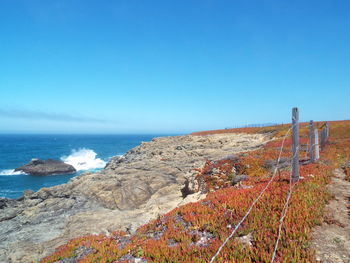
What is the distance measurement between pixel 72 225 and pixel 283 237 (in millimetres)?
13928

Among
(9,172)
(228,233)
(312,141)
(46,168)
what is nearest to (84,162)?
(46,168)

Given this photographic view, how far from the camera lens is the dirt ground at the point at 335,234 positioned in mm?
5247

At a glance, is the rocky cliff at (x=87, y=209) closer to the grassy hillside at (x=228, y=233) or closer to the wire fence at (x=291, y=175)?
the grassy hillside at (x=228, y=233)

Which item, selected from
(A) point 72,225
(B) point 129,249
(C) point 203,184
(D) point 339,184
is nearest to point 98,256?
(B) point 129,249

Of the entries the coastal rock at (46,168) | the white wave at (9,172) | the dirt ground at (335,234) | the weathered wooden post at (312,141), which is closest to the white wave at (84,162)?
the coastal rock at (46,168)

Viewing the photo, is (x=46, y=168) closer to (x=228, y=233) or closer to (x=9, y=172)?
(x=9, y=172)

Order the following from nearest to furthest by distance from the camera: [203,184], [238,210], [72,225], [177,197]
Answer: [238,210], [72,225], [203,184], [177,197]

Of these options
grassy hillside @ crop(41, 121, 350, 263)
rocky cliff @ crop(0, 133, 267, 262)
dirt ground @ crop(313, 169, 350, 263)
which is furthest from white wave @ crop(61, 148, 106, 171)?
→ dirt ground @ crop(313, 169, 350, 263)

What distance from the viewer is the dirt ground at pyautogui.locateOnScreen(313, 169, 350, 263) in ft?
17.2

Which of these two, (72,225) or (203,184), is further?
(203,184)

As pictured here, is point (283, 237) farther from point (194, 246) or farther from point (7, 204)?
point (7, 204)

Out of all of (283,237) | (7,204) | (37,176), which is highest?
(283,237)

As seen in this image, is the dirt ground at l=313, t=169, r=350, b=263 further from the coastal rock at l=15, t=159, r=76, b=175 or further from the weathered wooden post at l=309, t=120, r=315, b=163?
the coastal rock at l=15, t=159, r=76, b=175

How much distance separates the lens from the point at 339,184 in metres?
10.6
